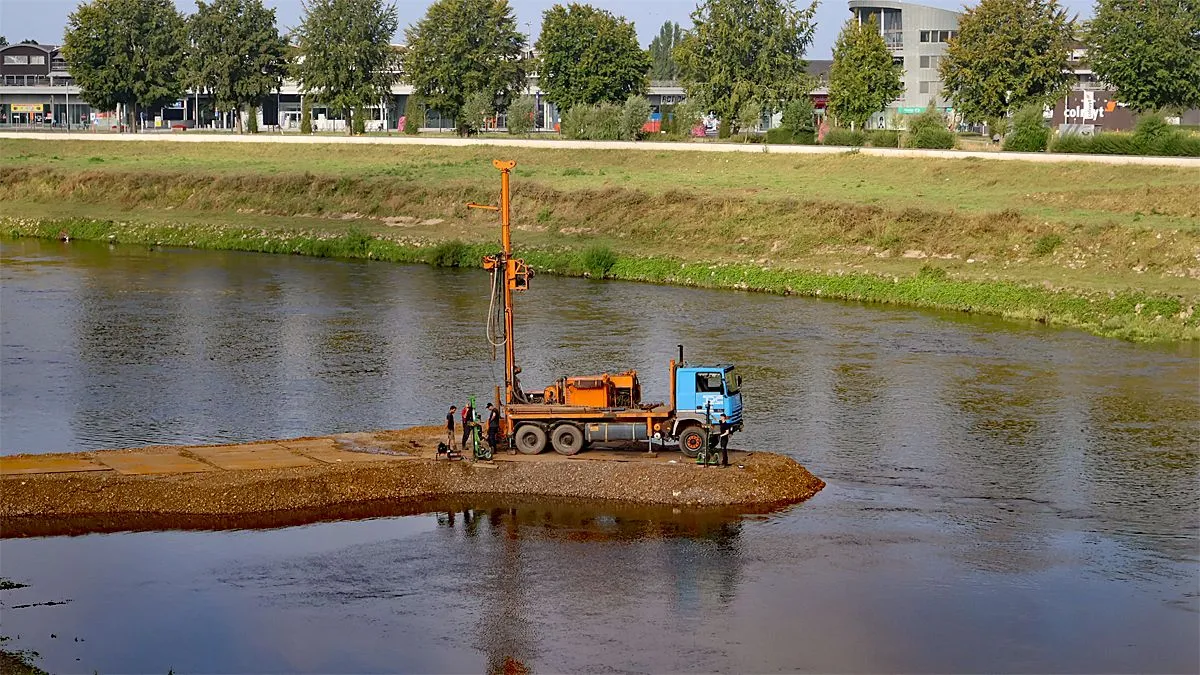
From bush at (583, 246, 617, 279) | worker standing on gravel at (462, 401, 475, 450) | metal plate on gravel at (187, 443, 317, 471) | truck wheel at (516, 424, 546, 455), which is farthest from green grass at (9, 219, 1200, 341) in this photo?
metal plate on gravel at (187, 443, 317, 471)

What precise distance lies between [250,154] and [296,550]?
8997 centimetres

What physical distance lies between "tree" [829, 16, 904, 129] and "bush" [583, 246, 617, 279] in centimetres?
4436

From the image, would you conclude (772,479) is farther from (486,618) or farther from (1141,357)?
(1141,357)

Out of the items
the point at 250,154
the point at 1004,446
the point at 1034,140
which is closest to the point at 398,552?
the point at 1004,446

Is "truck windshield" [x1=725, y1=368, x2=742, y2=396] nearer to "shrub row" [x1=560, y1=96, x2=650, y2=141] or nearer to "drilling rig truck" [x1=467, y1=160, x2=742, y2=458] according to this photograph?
"drilling rig truck" [x1=467, y1=160, x2=742, y2=458]

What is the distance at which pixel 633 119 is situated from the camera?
372 feet

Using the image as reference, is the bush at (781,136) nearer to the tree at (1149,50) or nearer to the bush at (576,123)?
the bush at (576,123)

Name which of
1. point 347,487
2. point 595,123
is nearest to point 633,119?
point 595,123

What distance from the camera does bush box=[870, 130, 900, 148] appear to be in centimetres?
10000

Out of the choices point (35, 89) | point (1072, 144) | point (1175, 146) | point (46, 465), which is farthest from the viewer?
point (35, 89)

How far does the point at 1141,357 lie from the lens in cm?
5194

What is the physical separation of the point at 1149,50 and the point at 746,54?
32513mm

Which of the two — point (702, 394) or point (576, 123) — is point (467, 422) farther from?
point (576, 123)

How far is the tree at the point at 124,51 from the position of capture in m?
137
